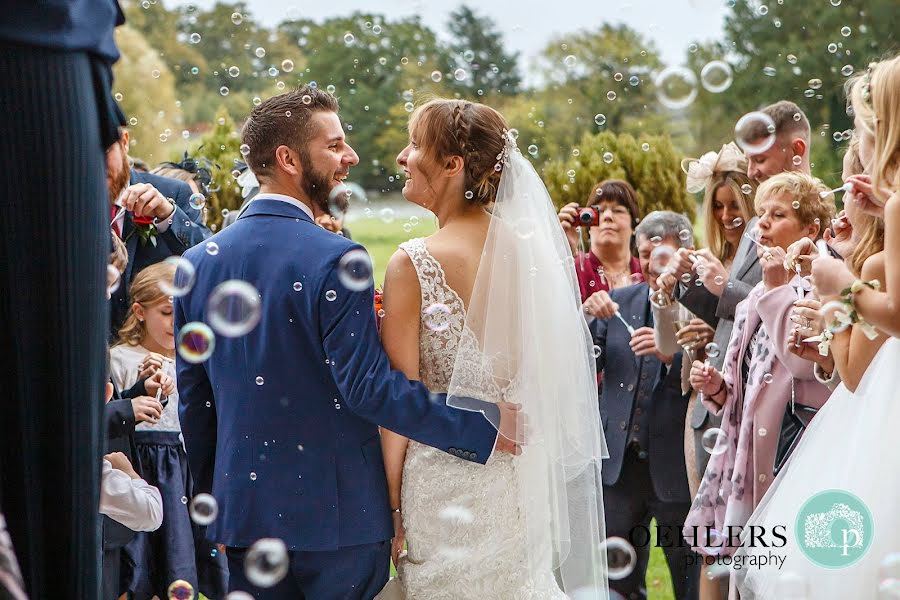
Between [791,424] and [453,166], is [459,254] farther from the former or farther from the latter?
[791,424]

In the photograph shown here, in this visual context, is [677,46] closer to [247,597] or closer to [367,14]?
[367,14]

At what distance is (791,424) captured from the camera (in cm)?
310

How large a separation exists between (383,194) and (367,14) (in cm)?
364

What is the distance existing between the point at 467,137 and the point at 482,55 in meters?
17.1

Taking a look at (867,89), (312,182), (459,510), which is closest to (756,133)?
(867,89)

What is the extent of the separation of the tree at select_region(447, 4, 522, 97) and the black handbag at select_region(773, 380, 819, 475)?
15.7m

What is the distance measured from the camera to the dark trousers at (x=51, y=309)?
1059mm

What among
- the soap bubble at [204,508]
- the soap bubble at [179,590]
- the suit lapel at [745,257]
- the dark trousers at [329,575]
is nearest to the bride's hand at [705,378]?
the suit lapel at [745,257]

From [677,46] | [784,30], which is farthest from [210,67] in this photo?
[784,30]

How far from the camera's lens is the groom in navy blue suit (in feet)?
7.68

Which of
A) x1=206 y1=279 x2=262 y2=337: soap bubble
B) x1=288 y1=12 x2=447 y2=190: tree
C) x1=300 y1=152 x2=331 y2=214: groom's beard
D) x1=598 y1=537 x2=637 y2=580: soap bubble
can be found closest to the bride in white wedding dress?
x1=300 y1=152 x2=331 y2=214: groom's beard

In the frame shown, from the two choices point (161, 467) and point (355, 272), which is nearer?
point (355, 272)

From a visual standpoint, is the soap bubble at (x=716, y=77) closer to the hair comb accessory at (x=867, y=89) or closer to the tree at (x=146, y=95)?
the hair comb accessory at (x=867, y=89)

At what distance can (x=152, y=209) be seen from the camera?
133 inches
